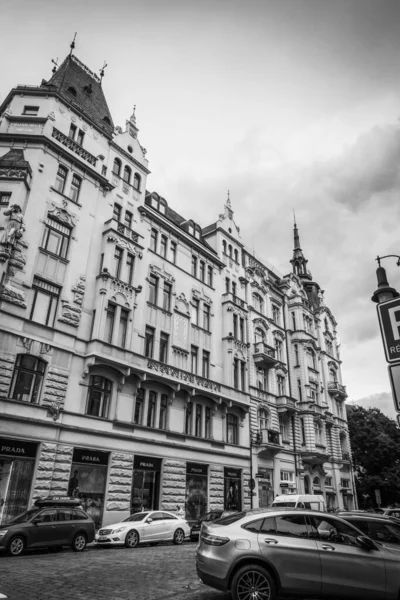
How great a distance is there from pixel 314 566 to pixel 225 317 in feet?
97.3

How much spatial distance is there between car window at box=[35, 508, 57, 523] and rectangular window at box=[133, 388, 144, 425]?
984cm

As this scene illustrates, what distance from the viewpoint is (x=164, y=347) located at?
30.2 m

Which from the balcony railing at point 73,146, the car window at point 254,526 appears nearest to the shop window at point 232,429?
the balcony railing at point 73,146

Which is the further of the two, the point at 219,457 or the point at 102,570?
the point at 219,457

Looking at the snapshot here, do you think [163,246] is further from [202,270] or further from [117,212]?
[202,270]

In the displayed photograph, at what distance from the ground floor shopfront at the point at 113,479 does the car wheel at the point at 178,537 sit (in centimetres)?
429

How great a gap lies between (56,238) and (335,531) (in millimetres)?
22167

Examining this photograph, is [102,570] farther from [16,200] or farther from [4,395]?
[16,200]

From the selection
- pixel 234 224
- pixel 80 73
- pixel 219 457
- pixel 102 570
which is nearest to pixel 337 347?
pixel 234 224

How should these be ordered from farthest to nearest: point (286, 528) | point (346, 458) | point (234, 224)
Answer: point (346, 458), point (234, 224), point (286, 528)

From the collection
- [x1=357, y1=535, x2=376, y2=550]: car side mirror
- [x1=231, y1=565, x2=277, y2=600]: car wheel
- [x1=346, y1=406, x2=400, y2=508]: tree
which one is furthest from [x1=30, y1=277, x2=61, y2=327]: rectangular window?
[x1=346, y1=406, x2=400, y2=508]: tree

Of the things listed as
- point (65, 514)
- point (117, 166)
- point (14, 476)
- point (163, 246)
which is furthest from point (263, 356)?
point (65, 514)

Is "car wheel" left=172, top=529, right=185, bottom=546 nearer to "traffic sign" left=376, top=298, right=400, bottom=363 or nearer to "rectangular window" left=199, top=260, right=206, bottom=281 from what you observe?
"traffic sign" left=376, top=298, right=400, bottom=363

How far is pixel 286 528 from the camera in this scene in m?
8.31
